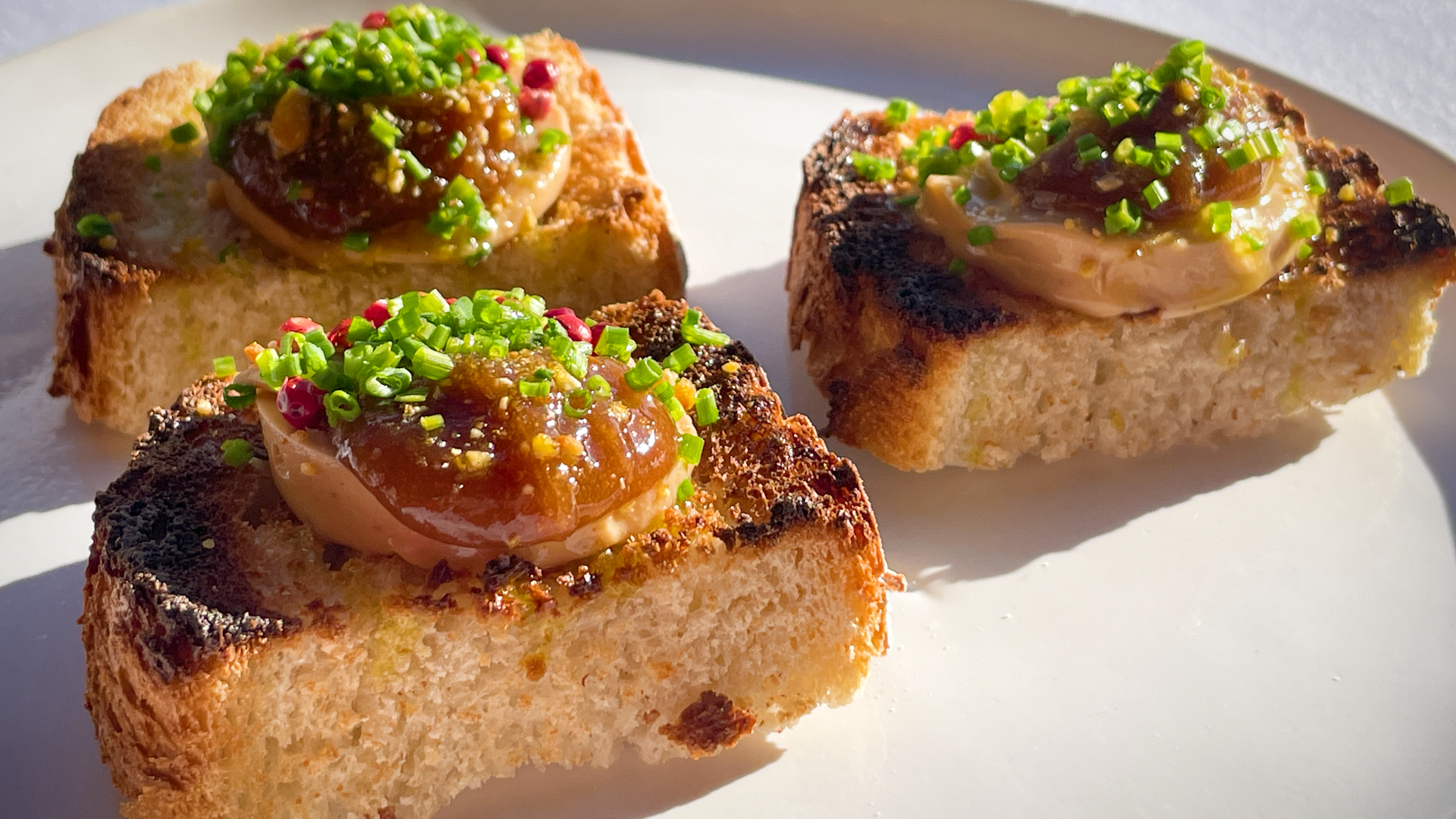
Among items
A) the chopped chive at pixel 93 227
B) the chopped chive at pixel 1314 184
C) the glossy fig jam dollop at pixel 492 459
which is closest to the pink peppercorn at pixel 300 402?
the glossy fig jam dollop at pixel 492 459

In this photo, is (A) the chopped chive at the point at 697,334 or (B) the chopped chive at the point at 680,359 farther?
(A) the chopped chive at the point at 697,334

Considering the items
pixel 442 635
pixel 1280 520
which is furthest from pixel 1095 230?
pixel 442 635

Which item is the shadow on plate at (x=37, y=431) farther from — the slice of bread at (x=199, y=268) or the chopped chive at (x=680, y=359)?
the chopped chive at (x=680, y=359)

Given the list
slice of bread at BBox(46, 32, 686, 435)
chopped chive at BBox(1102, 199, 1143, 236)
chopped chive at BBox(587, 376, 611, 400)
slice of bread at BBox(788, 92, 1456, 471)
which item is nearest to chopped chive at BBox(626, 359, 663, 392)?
chopped chive at BBox(587, 376, 611, 400)

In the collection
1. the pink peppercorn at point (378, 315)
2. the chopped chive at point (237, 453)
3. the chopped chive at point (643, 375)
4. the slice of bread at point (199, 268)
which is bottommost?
the slice of bread at point (199, 268)

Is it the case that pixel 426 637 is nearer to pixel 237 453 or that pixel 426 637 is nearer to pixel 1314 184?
pixel 237 453

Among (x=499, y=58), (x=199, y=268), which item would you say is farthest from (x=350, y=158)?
(x=499, y=58)

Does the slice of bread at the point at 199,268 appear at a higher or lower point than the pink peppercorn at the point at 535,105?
lower
